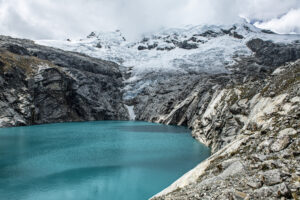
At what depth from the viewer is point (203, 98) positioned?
81625mm

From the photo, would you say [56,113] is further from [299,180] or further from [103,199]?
[299,180]

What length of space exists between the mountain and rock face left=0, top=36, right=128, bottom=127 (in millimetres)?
383

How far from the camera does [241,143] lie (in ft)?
58.1

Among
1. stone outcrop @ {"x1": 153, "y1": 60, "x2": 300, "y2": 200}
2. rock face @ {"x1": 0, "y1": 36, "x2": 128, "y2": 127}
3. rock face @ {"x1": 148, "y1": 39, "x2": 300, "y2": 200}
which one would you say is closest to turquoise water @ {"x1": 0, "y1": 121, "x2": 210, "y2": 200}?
rock face @ {"x1": 148, "y1": 39, "x2": 300, "y2": 200}

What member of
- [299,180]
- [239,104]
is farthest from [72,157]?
[299,180]

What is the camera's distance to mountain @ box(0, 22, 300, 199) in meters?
12.2

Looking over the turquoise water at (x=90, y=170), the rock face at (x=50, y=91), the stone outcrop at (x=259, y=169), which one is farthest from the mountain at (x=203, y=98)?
the turquoise water at (x=90, y=170)

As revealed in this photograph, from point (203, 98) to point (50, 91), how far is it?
55.5 metres

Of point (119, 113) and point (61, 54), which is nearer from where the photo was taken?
point (119, 113)

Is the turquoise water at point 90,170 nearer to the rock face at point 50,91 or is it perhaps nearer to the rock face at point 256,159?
the rock face at point 256,159

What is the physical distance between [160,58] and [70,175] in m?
166

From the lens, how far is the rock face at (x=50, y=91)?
86.5 metres

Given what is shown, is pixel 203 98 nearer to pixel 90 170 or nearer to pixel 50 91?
pixel 50 91

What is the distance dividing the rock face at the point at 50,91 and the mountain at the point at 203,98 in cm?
38
